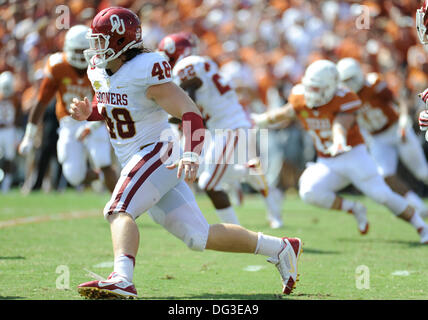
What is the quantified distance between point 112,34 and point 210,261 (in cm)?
218

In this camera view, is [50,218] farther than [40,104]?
Yes

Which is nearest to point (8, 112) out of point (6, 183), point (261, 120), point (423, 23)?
point (6, 183)

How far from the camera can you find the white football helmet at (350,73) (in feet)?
22.9

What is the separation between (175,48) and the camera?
20.3 feet

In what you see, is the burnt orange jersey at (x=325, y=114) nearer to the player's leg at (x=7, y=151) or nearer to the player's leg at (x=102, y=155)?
the player's leg at (x=102, y=155)

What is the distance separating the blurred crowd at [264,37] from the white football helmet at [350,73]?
3121 millimetres

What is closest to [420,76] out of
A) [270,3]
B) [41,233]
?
[270,3]

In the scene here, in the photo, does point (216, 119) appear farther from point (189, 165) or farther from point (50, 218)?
point (189, 165)

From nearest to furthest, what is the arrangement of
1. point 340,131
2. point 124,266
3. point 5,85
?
point 124,266 → point 340,131 → point 5,85

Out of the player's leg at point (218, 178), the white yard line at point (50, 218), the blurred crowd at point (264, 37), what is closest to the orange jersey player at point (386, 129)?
the player's leg at point (218, 178)

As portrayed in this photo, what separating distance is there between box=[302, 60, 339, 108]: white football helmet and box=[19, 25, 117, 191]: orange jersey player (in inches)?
80.4

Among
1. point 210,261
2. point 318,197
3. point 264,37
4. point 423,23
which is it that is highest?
point 264,37
